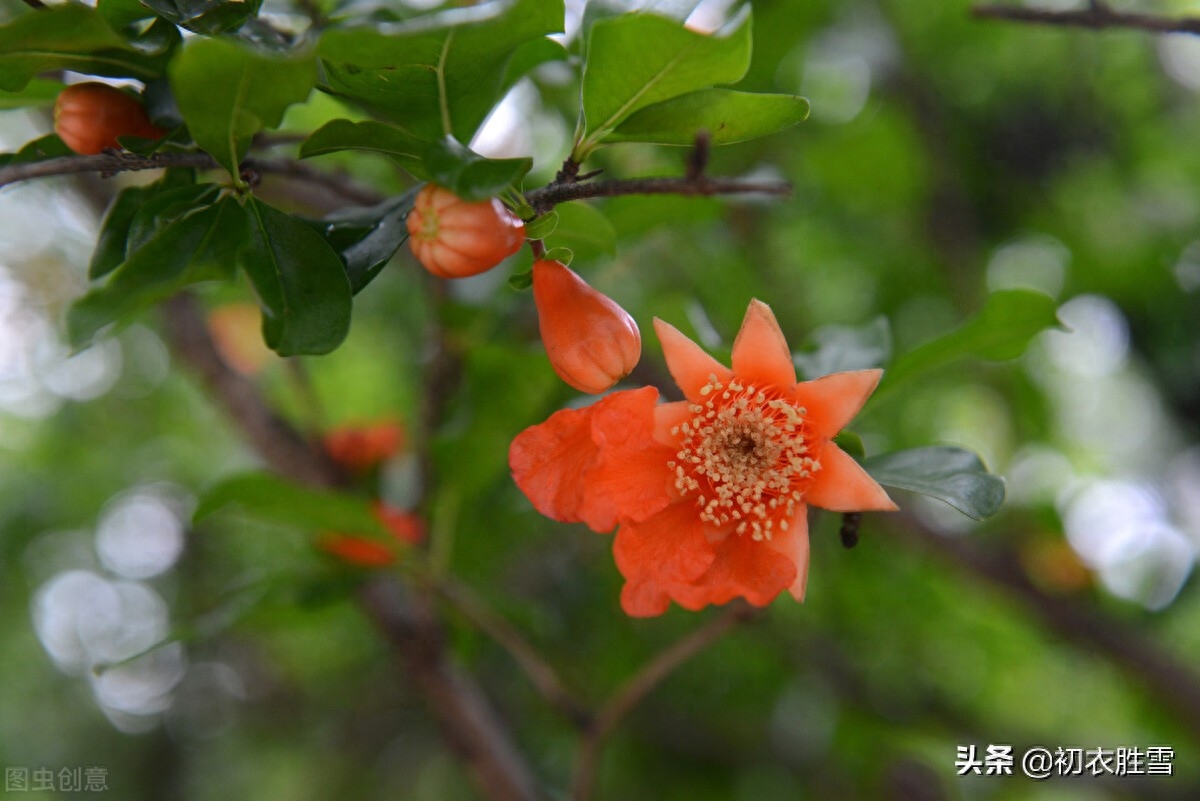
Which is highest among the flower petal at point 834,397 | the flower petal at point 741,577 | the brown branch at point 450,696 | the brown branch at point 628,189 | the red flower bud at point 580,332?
the brown branch at point 628,189

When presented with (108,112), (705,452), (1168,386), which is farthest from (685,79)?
(1168,386)

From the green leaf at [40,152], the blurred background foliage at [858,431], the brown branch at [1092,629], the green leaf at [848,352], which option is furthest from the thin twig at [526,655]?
the brown branch at [1092,629]

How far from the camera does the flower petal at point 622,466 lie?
0.89 m

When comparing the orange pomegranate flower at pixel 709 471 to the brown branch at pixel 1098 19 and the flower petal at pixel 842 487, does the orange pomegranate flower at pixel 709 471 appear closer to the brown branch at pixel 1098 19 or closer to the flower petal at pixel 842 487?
the flower petal at pixel 842 487

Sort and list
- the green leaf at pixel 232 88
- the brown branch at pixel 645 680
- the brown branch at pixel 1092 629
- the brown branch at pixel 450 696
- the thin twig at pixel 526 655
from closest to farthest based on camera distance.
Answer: the green leaf at pixel 232 88, the brown branch at pixel 645 680, the thin twig at pixel 526 655, the brown branch at pixel 450 696, the brown branch at pixel 1092 629

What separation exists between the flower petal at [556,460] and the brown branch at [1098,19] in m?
0.72

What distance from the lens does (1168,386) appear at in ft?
9.05

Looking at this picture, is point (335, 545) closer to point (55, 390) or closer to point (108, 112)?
point (108, 112)

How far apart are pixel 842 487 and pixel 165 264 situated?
695mm

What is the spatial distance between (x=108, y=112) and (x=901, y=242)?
233cm

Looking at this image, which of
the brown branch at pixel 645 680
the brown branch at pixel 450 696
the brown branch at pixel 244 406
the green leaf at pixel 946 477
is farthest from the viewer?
the brown branch at pixel 244 406

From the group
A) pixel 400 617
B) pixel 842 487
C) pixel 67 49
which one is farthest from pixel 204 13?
pixel 400 617

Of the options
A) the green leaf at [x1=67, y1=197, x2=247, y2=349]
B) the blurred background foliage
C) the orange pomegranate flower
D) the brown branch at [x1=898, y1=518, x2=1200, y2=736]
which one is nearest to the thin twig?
the blurred background foliage

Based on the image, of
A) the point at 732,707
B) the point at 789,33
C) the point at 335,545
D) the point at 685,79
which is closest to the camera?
the point at 685,79
